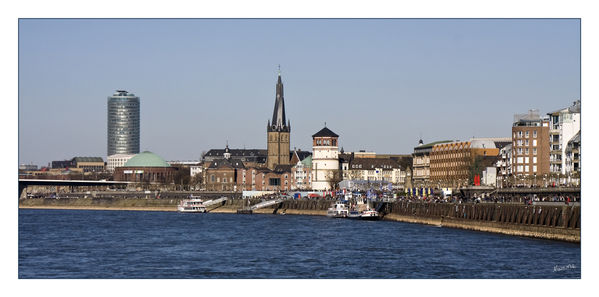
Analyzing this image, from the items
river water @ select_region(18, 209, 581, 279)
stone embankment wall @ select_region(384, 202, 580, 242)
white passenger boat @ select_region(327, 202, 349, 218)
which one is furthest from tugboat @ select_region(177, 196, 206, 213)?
river water @ select_region(18, 209, 581, 279)

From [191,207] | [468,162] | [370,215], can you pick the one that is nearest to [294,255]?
[370,215]

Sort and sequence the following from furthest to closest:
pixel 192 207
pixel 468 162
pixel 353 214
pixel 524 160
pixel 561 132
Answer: pixel 468 162 < pixel 192 207 < pixel 524 160 < pixel 561 132 < pixel 353 214

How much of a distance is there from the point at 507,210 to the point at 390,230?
15.7m

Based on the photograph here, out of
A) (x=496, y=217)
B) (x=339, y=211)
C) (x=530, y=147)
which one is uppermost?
(x=530, y=147)

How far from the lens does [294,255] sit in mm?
72375

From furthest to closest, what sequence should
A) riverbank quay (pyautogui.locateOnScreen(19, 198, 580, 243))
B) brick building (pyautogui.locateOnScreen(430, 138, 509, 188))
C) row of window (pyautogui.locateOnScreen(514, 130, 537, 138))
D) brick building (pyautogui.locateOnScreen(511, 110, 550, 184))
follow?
brick building (pyautogui.locateOnScreen(430, 138, 509, 188)) < row of window (pyautogui.locateOnScreen(514, 130, 537, 138)) < brick building (pyautogui.locateOnScreen(511, 110, 550, 184)) < riverbank quay (pyautogui.locateOnScreen(19, 198, 580, 243))

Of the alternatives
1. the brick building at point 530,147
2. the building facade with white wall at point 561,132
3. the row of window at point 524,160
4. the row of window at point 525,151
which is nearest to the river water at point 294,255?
the building facade with white wall at point 561,132

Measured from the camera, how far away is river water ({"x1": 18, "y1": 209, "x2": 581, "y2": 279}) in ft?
194

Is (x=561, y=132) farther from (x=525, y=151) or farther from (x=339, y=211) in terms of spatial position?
(x=339, y=211)

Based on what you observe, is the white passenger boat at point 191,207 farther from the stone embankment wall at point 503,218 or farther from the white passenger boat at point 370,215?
the stone embankment wall at point 503,218

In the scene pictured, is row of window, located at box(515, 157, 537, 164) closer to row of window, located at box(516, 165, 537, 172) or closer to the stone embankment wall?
row of window, located at box(516, 165, 537, 172)

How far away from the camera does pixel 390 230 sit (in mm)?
103750

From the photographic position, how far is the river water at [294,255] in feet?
194
